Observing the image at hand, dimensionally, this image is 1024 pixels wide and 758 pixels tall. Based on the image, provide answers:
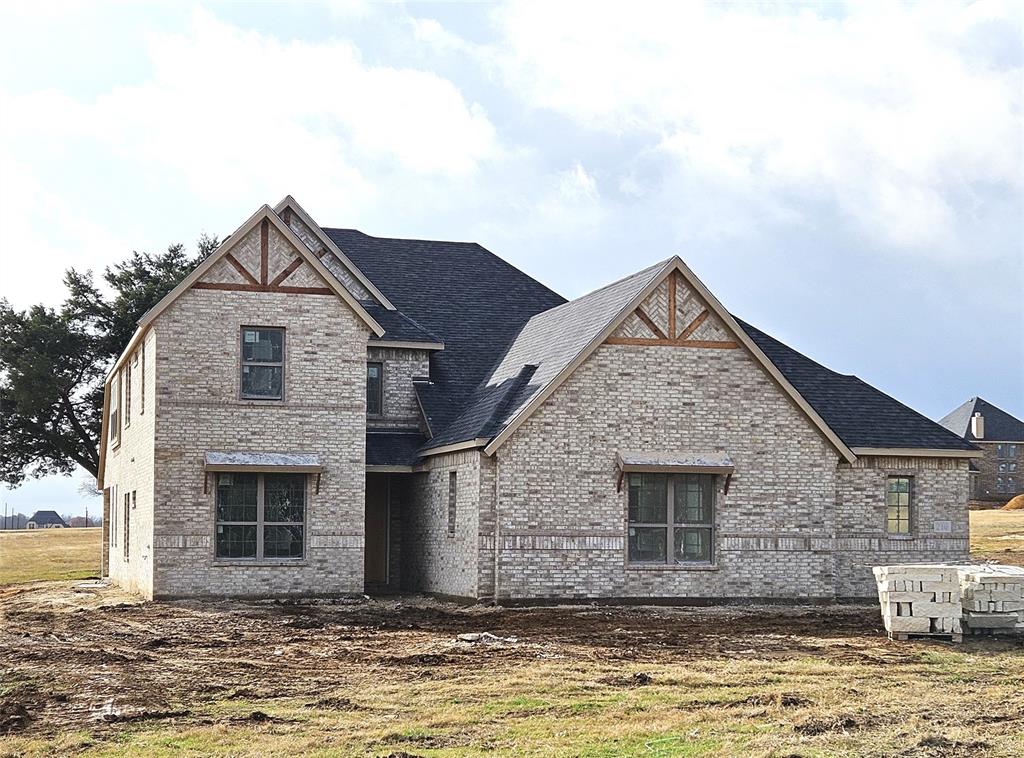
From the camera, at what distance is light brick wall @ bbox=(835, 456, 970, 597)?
2788 centimetres

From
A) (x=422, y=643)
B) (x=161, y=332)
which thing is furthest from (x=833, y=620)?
(x=161, y=332)

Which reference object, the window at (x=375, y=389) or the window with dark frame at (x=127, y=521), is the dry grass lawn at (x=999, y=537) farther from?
the window with dark frame at (x=127, y=521)

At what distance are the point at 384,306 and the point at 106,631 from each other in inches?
453

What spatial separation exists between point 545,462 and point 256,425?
225 inches

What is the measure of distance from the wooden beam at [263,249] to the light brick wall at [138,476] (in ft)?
7.80

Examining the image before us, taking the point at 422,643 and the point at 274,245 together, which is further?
the point at 274,245

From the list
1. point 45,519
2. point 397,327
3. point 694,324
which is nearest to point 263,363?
point 397,327

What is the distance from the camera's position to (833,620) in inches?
909

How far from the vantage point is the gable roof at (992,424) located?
309ft

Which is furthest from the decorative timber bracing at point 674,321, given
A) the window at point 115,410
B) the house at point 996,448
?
the house at point 996,448

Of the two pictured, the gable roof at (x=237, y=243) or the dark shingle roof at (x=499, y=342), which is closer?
the gable roof at (x=237, y=243)

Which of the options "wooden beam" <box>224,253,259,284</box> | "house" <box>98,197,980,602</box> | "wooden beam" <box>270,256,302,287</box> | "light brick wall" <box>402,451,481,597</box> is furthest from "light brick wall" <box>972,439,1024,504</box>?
"wooden beam" <box>224,253,259,284</box>

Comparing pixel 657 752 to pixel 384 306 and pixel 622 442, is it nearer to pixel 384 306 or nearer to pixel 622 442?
pixel 622 442

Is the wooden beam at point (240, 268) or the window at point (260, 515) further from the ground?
the wooden beam at point (240, 268)
